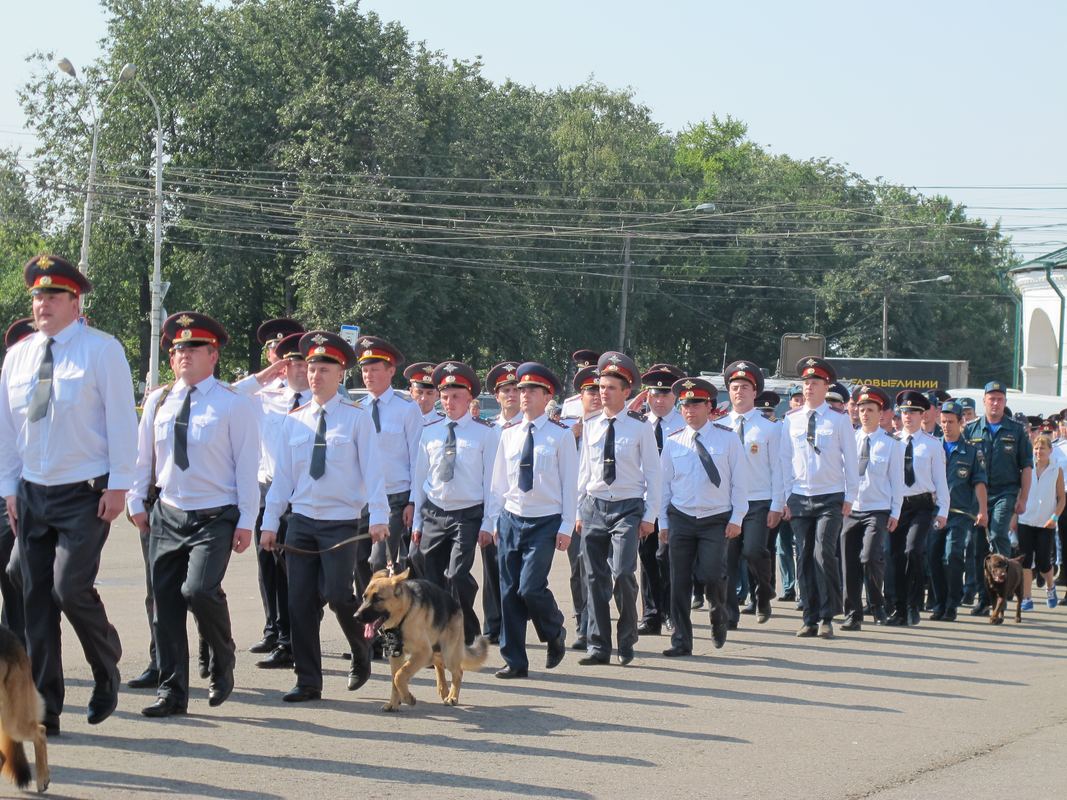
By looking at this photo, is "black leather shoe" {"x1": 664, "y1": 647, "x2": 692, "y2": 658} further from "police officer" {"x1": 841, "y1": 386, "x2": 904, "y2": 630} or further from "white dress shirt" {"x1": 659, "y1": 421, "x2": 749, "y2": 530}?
"police officer" {"x1": 841, "y1": 386, "x2": 904, "y2": 630}

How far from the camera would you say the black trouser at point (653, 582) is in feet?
41.7

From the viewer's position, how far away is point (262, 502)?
10.7 meters

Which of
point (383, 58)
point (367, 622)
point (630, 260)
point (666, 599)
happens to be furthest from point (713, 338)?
point (367, 622)

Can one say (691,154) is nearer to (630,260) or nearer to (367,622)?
(630,260)

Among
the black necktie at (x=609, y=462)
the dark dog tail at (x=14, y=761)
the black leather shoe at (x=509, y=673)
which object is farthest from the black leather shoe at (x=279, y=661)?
the dark dog tail at (x=14, y=761)

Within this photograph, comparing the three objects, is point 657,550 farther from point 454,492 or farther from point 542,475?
point 454,492

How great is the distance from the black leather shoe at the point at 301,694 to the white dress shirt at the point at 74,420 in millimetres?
1987

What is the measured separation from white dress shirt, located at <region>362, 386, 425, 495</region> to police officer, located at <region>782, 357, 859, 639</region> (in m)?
3.80

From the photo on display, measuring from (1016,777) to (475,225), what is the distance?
49481 mm

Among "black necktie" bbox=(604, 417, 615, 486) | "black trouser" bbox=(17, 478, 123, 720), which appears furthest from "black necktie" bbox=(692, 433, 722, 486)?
"black trouser" bbox=(17, 478, 123, 720)

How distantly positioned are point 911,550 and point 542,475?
5404mm

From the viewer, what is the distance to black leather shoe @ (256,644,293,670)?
9938 millimetres

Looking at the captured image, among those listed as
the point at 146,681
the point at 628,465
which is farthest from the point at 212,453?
the point at 628,465

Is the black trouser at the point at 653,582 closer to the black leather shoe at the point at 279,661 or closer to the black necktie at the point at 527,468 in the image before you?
the black necktie at the point at 527,468
